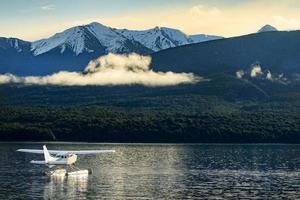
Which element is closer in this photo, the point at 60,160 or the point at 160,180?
the point at 160,180

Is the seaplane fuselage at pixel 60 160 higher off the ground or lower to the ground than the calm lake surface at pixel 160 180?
higher

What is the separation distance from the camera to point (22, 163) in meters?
130

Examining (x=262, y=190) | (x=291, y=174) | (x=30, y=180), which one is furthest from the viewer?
(x=291, y=174)

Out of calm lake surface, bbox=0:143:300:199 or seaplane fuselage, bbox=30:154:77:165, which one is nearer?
calm lake surface, bbox=0:143:300:199

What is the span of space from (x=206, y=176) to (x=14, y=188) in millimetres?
35367

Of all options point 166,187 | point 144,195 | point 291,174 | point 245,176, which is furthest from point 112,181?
point 291,174

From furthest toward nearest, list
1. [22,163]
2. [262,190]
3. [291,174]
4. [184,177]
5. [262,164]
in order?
[262,164] → [22,163] → [291,174] → [184,177] → [262,190]

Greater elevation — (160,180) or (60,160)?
(60,160)

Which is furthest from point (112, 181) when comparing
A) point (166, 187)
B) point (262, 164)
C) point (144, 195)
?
point (262, 164)

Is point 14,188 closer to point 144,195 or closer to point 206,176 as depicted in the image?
point 144,195

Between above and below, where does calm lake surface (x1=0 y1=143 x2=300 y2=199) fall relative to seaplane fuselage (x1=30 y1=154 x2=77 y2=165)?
below

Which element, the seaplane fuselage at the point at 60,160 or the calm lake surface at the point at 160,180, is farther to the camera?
the seaplane fuselage at the point at 60,160

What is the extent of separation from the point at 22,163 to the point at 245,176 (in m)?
43.2

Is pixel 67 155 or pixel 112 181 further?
pixel 67 155
